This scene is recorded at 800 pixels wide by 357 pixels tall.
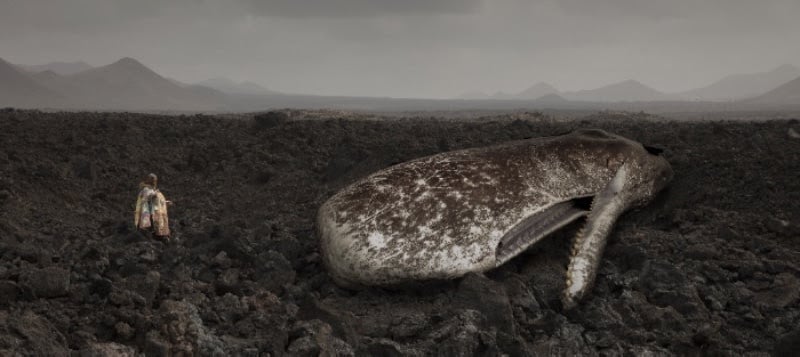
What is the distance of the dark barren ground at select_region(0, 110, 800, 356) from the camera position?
4.87 meters

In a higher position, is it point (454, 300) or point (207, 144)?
point (207, 144)

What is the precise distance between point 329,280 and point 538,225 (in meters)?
2.48

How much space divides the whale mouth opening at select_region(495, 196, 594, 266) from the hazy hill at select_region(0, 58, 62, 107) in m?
171

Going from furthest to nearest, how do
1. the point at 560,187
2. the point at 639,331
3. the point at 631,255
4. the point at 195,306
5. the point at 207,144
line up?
the point at 207,144, the point at 560,187, the point at 631,255, the point at 195,306, the point at 639,331

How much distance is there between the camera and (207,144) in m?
12.7

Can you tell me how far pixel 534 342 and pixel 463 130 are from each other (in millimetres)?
8750

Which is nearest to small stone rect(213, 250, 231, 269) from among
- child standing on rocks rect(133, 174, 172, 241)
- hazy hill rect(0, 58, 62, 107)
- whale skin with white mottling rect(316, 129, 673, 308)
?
whale skin with white mottling rect(316, 129, 673, 308)

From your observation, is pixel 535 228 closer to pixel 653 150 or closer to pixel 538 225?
pixel 538 225

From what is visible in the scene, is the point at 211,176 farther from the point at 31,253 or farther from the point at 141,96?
the point at 141,96

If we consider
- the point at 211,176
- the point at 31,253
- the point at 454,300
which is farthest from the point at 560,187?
the point at 211,176

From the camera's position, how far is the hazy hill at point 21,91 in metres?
152

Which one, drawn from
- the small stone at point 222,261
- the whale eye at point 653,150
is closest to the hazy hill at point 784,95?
the whale eye at point 653,150

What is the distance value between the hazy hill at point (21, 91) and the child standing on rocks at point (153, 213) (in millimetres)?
166984

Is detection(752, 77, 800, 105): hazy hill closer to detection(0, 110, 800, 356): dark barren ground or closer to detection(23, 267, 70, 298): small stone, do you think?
detection(0, 110, 800, 356): dark barren ground
